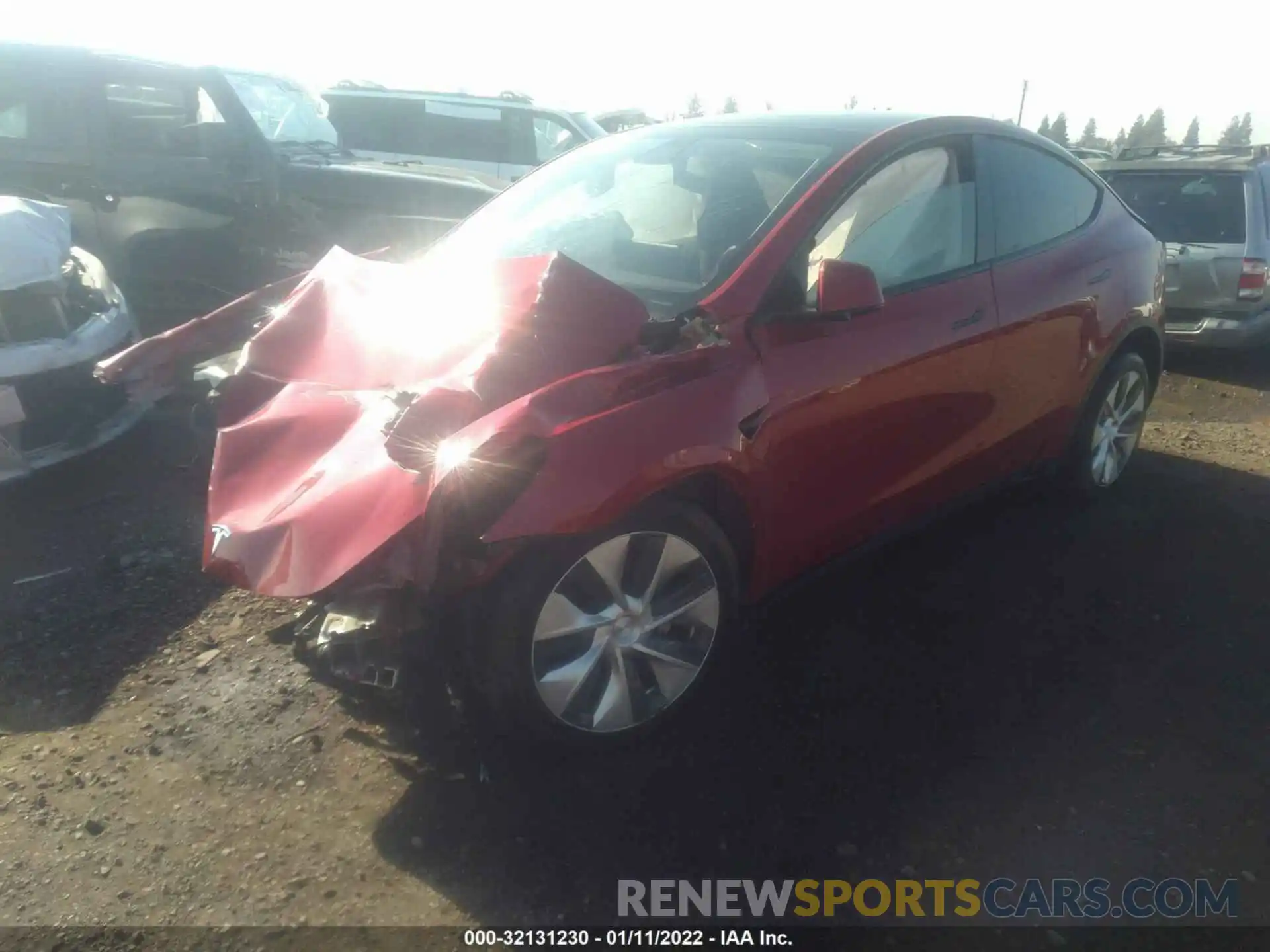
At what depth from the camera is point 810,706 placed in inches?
124

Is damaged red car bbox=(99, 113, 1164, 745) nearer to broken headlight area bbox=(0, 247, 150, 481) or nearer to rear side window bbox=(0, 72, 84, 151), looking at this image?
broken headlight area bbox=(0, 247, 150, 481)

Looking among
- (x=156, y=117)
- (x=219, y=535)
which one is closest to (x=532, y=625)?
(x=219, y=535)

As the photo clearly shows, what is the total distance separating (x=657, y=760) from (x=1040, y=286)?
245cm

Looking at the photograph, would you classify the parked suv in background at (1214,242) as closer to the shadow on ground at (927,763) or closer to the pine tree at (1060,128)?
the shadow on ground at (927,763)

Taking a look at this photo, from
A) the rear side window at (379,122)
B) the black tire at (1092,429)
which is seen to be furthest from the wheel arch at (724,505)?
the rear side window at (379,122)

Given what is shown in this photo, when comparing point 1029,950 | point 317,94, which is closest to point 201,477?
point 1029,950

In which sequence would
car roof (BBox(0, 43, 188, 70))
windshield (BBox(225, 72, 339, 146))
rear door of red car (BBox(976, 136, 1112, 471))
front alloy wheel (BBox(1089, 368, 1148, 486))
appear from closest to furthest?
rear door of red car (BBox(976, 136, 1112, 471))
front alloy wheel (BBox(1089, 368, 1148, 486))
car roof (BBox(0, 43, 188, 70))
windshield (BBox(225, 72, 339, 146))

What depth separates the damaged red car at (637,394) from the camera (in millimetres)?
2463

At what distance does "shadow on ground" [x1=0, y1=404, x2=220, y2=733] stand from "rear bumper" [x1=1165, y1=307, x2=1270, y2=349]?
685 cm

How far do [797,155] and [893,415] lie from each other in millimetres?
950

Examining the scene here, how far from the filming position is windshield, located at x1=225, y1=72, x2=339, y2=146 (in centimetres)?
720

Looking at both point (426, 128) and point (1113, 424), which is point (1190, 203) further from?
point (426, 128)

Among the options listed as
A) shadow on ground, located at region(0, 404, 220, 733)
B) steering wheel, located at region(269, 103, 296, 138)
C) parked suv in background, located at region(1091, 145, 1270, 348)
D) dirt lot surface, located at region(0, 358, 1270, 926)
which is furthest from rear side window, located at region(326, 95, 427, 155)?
parked suv in background, located at region(1091, 145, 1270, 348)

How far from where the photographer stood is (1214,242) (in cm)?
742
